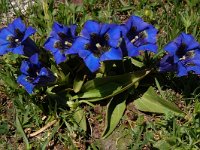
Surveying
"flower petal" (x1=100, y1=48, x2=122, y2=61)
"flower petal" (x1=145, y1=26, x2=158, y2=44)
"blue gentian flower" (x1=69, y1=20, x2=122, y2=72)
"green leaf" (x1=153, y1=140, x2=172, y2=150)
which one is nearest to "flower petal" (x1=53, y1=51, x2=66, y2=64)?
"blue gentian flower" (x1=69, y1=20, x2=122, y2=72)

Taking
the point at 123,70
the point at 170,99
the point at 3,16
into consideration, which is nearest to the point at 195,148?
the point at 170,99

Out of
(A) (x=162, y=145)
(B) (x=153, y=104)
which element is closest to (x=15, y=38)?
(B) (x=153, y=104)

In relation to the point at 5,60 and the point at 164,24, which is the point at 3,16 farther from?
the point at 164,24

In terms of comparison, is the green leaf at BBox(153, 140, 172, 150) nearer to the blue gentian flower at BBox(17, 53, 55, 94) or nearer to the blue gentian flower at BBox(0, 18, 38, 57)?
the blue gentian flower at BBox(17, 53, 55, 94)

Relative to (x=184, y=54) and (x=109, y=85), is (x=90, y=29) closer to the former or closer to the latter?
(x=109, y=85)

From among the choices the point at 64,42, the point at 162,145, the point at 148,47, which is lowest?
the point at 162,145

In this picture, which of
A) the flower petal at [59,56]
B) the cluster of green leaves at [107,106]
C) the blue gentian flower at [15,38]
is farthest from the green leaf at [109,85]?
the blue gentian flower at [15,38]

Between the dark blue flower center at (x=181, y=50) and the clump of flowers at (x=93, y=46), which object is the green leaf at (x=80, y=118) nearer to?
the clump of flowers at (x=93, y=46)
